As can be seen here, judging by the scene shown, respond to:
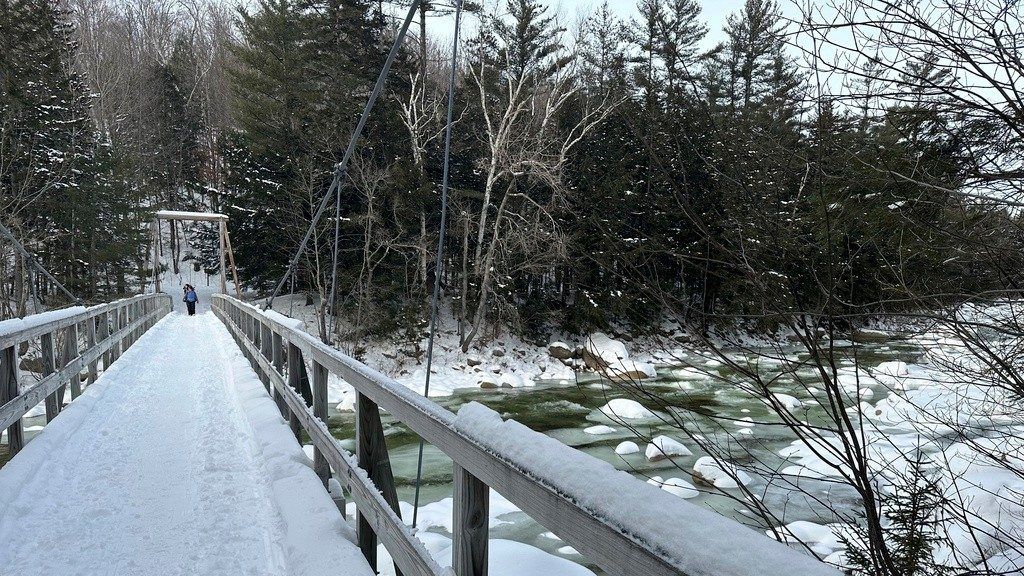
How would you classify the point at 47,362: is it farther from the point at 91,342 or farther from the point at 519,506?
the point at 519,506

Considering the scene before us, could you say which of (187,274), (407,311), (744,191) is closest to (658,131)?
(744,191)

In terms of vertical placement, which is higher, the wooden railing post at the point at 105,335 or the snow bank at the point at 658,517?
the snow bank at the point at 658,517

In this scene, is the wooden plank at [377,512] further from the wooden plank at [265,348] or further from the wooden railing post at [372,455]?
the wooden plank at [265,348]

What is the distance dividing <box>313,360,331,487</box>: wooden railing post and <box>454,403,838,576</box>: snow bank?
2.41 meters

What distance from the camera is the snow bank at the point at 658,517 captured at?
2.41 ft

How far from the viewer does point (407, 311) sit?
21.9 metres

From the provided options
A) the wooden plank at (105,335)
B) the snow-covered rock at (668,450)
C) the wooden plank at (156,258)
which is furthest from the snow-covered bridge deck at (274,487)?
the wooden plank at (156,258)

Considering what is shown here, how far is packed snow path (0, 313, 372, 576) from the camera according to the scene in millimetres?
2668

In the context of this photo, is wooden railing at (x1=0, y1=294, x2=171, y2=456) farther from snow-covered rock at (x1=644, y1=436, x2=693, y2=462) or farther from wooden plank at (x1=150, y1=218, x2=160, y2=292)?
wooden plank at (x1=150, y1=218, x2=160, y2=292)

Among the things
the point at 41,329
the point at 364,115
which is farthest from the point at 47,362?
the point at 364,115

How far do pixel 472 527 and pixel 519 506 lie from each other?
0.35 metres

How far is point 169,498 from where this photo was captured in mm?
3436

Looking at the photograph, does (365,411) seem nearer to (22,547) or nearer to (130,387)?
(22,547)

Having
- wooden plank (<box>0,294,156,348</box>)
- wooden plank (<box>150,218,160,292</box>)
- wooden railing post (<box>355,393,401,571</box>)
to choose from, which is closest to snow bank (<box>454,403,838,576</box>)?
wooden railing post (<box>355,393,401,571</box>)
